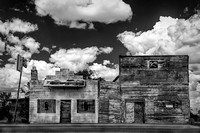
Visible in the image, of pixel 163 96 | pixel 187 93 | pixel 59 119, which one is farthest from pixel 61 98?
pixel 187 93

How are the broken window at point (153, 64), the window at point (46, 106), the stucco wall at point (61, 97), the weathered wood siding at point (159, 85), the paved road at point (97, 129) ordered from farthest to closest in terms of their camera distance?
the broken window at point (153, 64)
the weathered wood siding at point (159, 85)
the window at point (46, 106)
the stucco wall at point (61, 97)
the paved road at point (97, 129)

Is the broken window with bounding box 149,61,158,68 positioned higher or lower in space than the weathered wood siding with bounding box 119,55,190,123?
higher

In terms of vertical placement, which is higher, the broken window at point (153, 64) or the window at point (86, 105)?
the broken window at point (153, 64)

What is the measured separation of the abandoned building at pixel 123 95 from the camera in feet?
71.2

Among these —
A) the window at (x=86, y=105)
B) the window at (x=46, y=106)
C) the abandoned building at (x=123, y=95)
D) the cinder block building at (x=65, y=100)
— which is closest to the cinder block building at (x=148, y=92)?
the abandoned building at (x=123, y=95)

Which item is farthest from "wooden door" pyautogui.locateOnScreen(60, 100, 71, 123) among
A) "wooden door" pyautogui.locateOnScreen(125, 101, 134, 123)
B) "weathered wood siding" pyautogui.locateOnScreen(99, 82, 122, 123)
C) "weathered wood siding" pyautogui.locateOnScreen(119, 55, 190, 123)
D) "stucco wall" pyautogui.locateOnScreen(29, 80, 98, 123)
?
"wooden door" pyautogui.locateOnScreen(125, 101, 134, 123)

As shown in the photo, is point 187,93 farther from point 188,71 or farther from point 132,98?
point 132,98

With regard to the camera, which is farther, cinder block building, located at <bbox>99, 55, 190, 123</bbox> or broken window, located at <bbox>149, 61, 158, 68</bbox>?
broken window, located at <bbox>149, 61, 158, 68</bbox>

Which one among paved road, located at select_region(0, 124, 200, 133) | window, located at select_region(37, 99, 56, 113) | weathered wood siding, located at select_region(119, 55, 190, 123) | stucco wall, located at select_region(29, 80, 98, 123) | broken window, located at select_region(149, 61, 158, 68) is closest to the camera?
paved road, located at select_region(0, 124, 200, 133)

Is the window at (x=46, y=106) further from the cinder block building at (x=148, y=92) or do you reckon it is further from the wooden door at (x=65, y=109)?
the cinder block building at (x=148, y=92)

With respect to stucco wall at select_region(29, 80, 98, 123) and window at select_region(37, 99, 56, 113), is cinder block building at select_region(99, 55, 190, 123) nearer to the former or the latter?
stucco wall at select_region(29, 80, 98, 123)

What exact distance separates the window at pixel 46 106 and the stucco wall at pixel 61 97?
270mm

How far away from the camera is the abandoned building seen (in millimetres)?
21688

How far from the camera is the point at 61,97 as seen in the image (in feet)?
71.8
